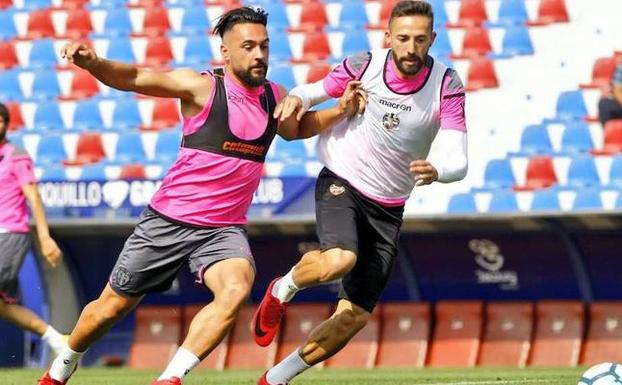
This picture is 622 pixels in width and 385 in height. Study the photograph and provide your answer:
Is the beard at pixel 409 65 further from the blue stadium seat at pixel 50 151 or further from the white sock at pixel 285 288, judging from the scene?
the blue stadium seat at pixel 50 151

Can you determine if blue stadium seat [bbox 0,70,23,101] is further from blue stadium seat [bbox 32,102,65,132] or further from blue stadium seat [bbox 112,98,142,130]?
blue stadium seat [bbox 112,98,142,130]

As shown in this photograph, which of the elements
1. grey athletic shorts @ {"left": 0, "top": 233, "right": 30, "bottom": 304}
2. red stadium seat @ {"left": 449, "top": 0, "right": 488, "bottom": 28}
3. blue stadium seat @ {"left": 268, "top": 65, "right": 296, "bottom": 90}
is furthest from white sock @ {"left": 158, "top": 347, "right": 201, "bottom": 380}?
red stadium seat @ {"left": 449, "top": 0, "right": 488, "bottom": 28}

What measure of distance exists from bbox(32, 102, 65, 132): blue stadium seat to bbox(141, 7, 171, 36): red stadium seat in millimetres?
1632

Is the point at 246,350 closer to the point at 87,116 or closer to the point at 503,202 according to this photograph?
the point at 503,202

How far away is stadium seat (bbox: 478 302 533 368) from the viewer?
51.9ft

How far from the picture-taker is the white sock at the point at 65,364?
356 inches

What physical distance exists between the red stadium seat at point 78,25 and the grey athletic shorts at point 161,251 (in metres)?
12.9

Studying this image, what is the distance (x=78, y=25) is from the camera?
841 inches

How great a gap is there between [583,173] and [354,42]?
3983 mm

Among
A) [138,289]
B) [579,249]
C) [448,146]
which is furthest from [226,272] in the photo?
[579,249]

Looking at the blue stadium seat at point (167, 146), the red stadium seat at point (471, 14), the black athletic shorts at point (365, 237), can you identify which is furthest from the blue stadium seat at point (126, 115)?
the black athletic shorts at point (365, 237)

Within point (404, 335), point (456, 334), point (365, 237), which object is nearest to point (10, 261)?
point (404, 335)

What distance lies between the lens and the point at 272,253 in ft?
56.2

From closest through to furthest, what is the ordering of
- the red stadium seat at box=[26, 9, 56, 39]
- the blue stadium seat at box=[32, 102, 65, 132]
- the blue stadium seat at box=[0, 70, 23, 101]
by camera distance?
the blue stadium seat at box=[32, 102, 65, 132], the blue stadium seat at box=[0, 70, 23, 101], the red stadium seat at box=[26, 9, 56, 39]
